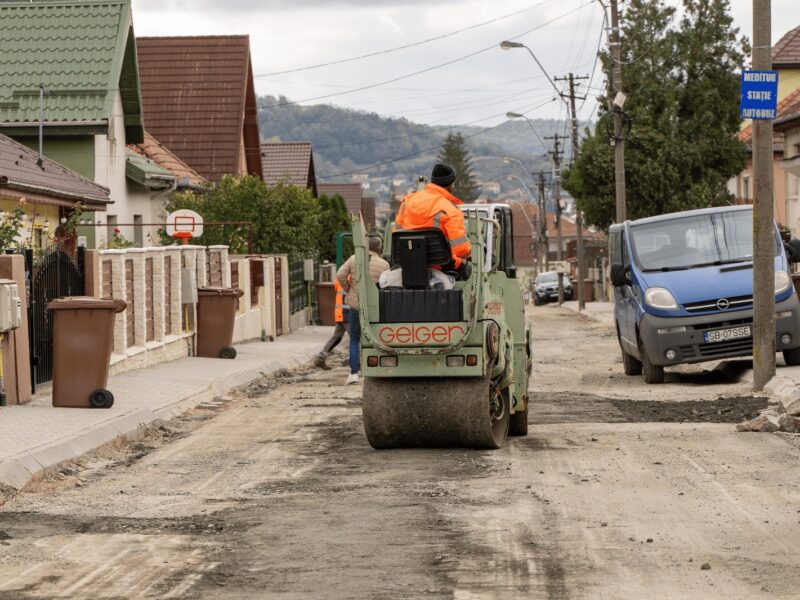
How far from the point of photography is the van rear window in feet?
61.9

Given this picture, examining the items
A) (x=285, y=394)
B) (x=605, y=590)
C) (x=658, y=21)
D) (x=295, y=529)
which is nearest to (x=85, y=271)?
(x=285, y=394)

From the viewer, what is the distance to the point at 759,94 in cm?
1619

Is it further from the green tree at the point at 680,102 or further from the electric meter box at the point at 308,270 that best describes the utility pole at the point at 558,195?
the electric meter box at the point at 308,270

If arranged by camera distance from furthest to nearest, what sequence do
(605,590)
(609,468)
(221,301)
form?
(221,301) → (609,468) → (605,590)

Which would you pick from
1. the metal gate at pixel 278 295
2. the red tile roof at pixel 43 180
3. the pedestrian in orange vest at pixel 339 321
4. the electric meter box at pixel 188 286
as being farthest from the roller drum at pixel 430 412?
the metal gate at pixel 278 295

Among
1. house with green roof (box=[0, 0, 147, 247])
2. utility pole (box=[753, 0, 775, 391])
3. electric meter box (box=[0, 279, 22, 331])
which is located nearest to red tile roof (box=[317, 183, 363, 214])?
house with green roof (box=[0, 0, 147, 247])

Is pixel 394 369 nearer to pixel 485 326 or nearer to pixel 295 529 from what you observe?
pixel 485 326

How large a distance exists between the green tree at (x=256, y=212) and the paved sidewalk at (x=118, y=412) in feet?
28.2

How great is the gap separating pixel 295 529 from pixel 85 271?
11.0 meters

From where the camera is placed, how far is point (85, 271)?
1880cm

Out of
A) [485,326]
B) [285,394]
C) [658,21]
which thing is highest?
[658,21]

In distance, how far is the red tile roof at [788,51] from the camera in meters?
51.0

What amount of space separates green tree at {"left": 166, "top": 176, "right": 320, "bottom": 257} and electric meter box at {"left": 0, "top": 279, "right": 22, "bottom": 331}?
18.4m

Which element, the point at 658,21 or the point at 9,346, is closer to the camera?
the point at 9,346
